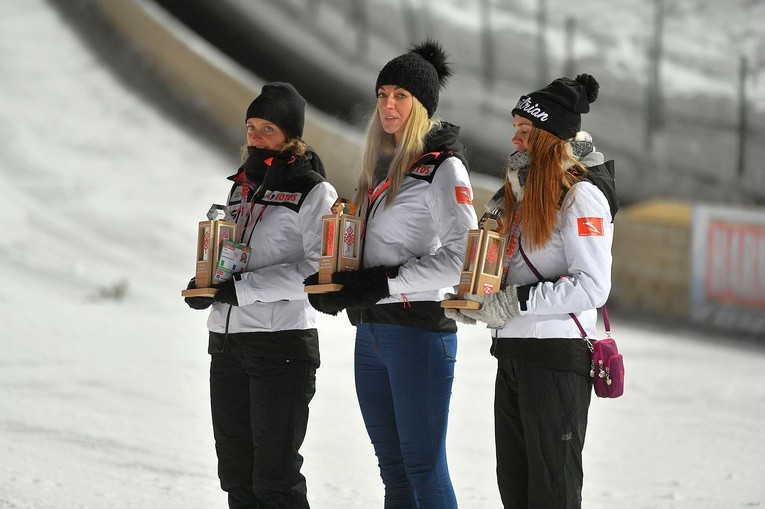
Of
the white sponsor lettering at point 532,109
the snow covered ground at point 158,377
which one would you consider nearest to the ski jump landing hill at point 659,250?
the snow covered ground at point 158,377

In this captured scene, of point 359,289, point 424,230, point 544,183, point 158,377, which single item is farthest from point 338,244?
point 158,377

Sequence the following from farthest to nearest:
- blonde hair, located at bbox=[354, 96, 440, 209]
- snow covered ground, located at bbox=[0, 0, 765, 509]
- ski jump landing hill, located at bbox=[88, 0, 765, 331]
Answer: ski jump landing hill, located at bbox=[88, 0, 765, 331] < snow covered ground, located at bbox=[0, 0, 765, 509] < blonde hair, located at bbox=[354, 96, 440, 209]

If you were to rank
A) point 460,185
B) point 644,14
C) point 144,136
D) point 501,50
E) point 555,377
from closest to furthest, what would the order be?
point 555,377
point 460,185
point 144,136
point 501,50
point 644,14

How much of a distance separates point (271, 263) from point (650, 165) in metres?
9.43

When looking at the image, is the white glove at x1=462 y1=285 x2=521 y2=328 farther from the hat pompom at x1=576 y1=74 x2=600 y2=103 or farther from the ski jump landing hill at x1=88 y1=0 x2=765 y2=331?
the ski jump landing hill at x1=88 y1=0 x2=765 y2=331

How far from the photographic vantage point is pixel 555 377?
257 centimetres

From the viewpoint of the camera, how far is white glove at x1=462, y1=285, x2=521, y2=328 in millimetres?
2561

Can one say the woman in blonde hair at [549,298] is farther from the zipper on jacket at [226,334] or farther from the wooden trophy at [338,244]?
the zipper on jacket at [226,334]

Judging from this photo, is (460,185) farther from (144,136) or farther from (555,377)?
(144,136)

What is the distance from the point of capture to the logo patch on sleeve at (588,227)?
2.54 meters

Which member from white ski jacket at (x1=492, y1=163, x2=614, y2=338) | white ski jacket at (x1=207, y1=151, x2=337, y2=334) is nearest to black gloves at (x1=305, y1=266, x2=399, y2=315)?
white ski jacket at (x1=207, y1=151, x2=337, y2=334)

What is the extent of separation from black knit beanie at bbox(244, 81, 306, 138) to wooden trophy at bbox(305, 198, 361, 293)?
42 cm

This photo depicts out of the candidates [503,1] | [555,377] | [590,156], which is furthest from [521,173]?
[503,1]

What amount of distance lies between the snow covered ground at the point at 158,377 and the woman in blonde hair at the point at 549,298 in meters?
1.34
